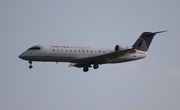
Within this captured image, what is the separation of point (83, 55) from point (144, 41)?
9.15m

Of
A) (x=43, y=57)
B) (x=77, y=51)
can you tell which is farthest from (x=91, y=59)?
(x=43, y=57)

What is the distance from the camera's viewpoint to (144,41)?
57.4 metres

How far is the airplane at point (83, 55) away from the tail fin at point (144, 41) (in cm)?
46

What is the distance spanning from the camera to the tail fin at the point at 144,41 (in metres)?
57.0

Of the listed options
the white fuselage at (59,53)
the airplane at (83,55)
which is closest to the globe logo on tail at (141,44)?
the airplane at (83,55)

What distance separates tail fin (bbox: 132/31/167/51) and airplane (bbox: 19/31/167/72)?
0.46m

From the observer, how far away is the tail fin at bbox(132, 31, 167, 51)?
57.0 metres

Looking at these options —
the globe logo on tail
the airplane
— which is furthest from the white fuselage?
the globe logo on tail

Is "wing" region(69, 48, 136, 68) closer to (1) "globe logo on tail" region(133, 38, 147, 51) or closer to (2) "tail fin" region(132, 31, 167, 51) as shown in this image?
(1) "globe logo on tail" region(133, 38, 147, 51)

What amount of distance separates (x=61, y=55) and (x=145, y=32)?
41.1 ft

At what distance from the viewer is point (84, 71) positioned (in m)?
54.7

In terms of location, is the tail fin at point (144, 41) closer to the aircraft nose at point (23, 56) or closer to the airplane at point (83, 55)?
the airplane at point (83, 55)

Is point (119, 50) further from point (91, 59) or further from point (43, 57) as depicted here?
point (43, 57)

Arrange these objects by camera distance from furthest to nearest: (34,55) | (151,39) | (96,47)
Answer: (151,39), (96,47), (34,55)
